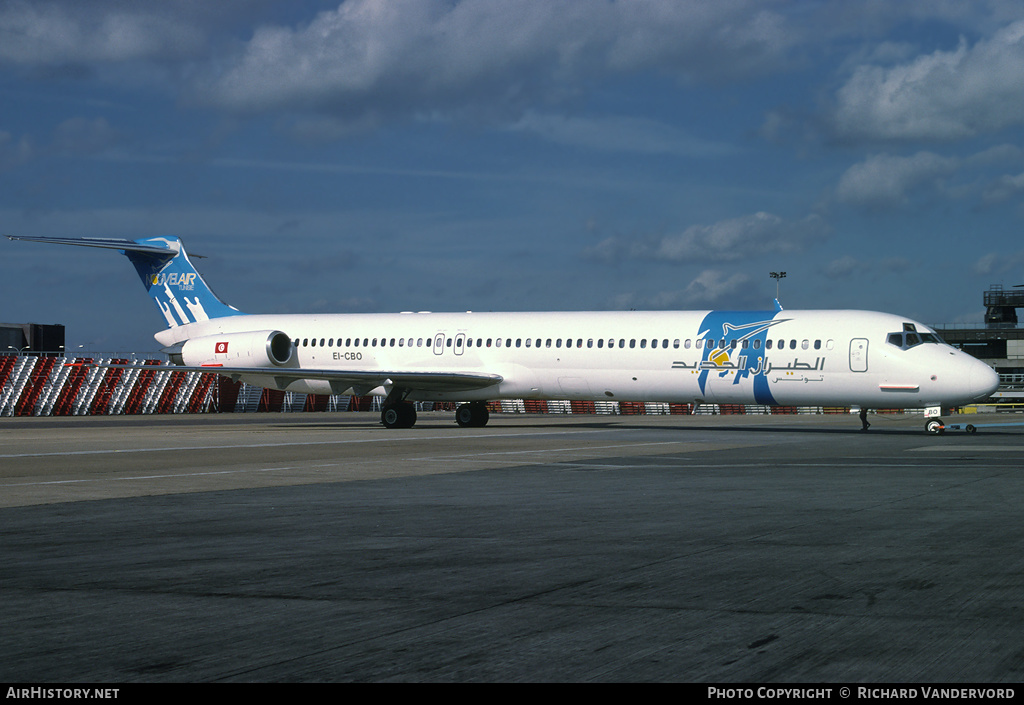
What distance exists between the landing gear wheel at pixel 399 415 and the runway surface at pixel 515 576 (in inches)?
703

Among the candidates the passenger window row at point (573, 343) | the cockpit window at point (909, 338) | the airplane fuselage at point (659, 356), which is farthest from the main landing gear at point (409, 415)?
the cockpit window at point (909, 338)

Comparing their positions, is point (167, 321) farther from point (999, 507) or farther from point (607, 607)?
point (607, 607)

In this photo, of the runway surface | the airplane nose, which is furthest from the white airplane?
the runway surface

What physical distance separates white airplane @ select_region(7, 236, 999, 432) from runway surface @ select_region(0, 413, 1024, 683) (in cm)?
1213

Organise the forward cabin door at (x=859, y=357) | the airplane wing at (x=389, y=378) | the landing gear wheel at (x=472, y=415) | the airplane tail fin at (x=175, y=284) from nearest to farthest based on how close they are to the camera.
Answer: the forward cabin door at (x=859, y=357) → the airplane wing at (x=389, y=378) → the landing gear wheel at (x=472, y=415) → the airplane tail fin at (x=175, y=284)

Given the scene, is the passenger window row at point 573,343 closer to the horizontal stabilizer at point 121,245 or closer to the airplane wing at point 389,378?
the airplane wing at point 389,378

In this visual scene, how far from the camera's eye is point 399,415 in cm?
3425

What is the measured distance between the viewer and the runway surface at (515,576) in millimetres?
5043

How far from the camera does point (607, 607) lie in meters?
6.25

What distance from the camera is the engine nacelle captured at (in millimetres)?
35500

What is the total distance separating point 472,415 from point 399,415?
8.07ft
